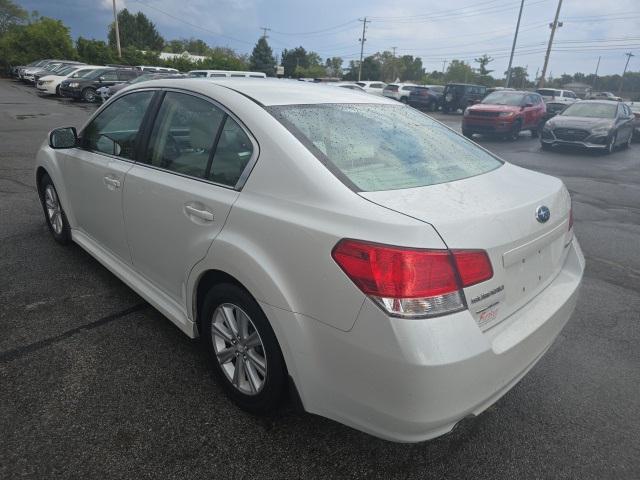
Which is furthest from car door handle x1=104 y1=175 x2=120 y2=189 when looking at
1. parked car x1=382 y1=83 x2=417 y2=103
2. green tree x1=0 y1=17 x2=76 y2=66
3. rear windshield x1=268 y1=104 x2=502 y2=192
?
green tree x1=0 y1=17 x2=76 y2=66

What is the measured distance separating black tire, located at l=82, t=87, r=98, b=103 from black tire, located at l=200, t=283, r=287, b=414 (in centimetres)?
2294

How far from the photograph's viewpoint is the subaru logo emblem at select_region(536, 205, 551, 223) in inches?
81.0

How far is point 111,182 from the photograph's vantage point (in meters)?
3.11

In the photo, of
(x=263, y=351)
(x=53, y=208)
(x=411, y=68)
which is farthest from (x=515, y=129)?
(x=411, y=68)

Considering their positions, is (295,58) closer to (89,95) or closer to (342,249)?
(89,95)

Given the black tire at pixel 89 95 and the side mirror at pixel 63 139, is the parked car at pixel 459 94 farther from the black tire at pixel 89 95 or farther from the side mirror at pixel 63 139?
the side mirror at pixel 63 139

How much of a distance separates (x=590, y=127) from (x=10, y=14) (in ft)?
288

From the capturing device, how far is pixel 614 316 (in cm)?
359

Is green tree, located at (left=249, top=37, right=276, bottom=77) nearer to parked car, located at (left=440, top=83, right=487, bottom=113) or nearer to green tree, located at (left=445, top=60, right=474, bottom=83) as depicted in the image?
parked car, located at (left=440, top=83, right=487, bottom=113)

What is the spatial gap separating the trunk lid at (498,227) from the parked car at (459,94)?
2755cm

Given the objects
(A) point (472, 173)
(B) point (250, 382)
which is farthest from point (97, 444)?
(A) point (472, 173)

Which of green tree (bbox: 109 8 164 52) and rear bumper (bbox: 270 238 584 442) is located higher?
green tree (bbox: 109 8 164 52)

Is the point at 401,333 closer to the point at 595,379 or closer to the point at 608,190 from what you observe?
the point at 595,379

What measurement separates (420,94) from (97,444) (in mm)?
28413
